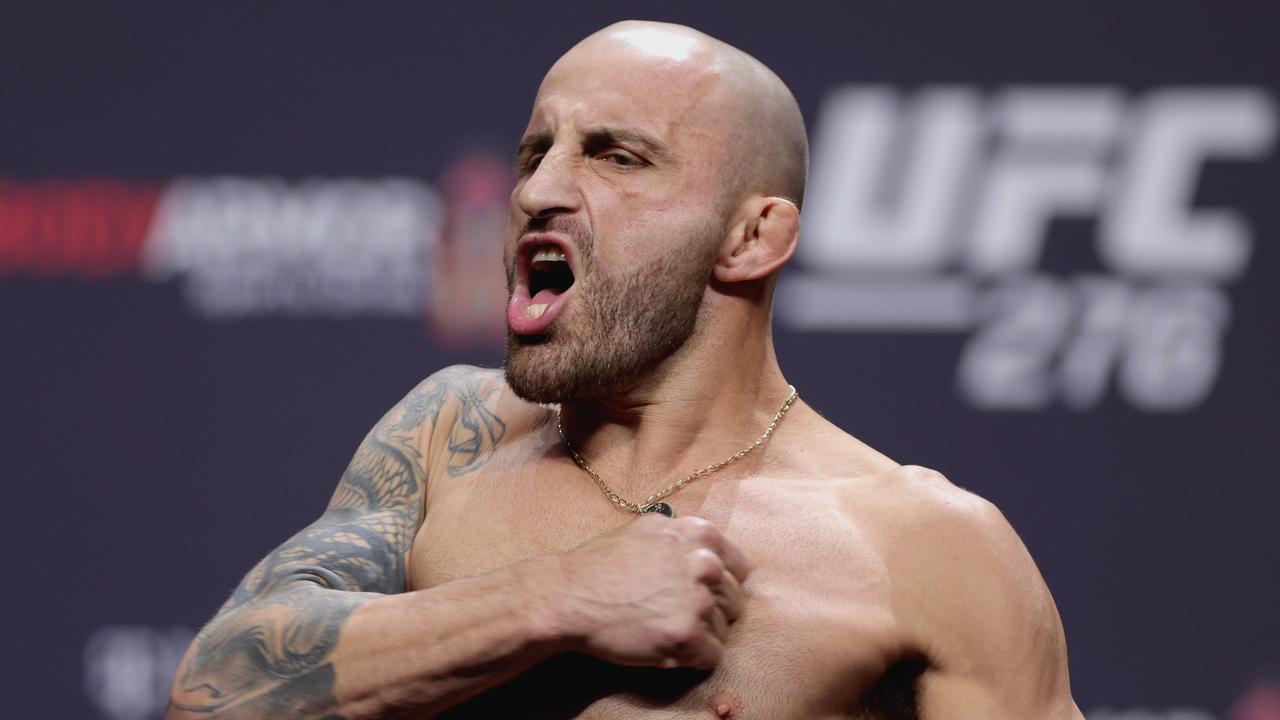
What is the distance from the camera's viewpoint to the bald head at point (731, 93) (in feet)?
6.20

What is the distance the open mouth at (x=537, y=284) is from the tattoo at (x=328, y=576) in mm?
203

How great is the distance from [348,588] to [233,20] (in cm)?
238

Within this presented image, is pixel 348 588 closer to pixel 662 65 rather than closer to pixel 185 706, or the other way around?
pixel 185 706

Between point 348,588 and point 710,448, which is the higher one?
point 710,448

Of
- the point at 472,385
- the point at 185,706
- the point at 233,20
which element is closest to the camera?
the point at 185,706

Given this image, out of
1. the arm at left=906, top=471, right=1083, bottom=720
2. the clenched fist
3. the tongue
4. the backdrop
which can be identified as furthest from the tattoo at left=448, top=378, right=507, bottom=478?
the backdrop

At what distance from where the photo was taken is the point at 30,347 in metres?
3.78

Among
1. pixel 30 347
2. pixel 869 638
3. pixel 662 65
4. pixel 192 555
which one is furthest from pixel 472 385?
pixel 30 347

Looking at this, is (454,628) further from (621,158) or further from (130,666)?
(130,666)

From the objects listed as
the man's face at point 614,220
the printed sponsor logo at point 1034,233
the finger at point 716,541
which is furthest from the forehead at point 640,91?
the printed sponsor logo at point 1034,233

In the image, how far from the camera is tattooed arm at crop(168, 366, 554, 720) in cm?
160

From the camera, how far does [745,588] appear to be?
176 cm

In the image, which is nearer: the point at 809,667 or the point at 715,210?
the point at 809,667

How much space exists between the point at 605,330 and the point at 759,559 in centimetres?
32
